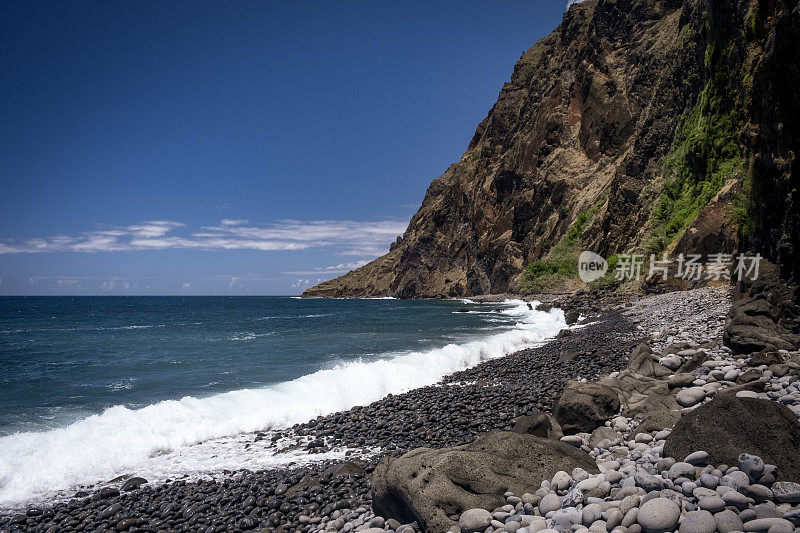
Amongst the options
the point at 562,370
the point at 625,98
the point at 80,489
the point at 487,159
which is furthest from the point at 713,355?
the point at 487,159

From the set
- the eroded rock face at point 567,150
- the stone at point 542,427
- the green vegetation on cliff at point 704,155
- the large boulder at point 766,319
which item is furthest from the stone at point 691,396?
the eroded rock face at point 567,150

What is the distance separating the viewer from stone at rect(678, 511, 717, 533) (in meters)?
3.31

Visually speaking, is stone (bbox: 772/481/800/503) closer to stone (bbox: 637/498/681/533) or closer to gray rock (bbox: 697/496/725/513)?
gray rock (bbox: 697/496/725/513)

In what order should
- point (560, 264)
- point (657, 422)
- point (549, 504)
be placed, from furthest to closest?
point (560, 264) → point (657, 422) → point (549, 504)

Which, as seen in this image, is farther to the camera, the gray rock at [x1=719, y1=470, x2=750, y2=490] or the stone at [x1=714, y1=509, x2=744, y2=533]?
the gray rock at [x1=719, y1=470, x2=750, y2=490]

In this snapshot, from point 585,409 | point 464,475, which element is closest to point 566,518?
point 464,475

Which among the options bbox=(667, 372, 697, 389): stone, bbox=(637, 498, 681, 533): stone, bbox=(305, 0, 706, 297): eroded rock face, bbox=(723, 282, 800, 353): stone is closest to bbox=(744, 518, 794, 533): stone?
bbox=(637, 498, 681, 533): stone

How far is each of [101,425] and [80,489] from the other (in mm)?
2990

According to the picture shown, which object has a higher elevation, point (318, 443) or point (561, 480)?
point (561, 480)

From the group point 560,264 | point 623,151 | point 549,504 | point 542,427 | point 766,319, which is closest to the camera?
point 549,504

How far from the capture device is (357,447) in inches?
365

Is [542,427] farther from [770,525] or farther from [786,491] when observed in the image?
[770,525]

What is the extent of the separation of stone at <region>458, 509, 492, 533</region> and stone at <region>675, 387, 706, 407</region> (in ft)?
14.8

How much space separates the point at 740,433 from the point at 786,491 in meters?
1.09
